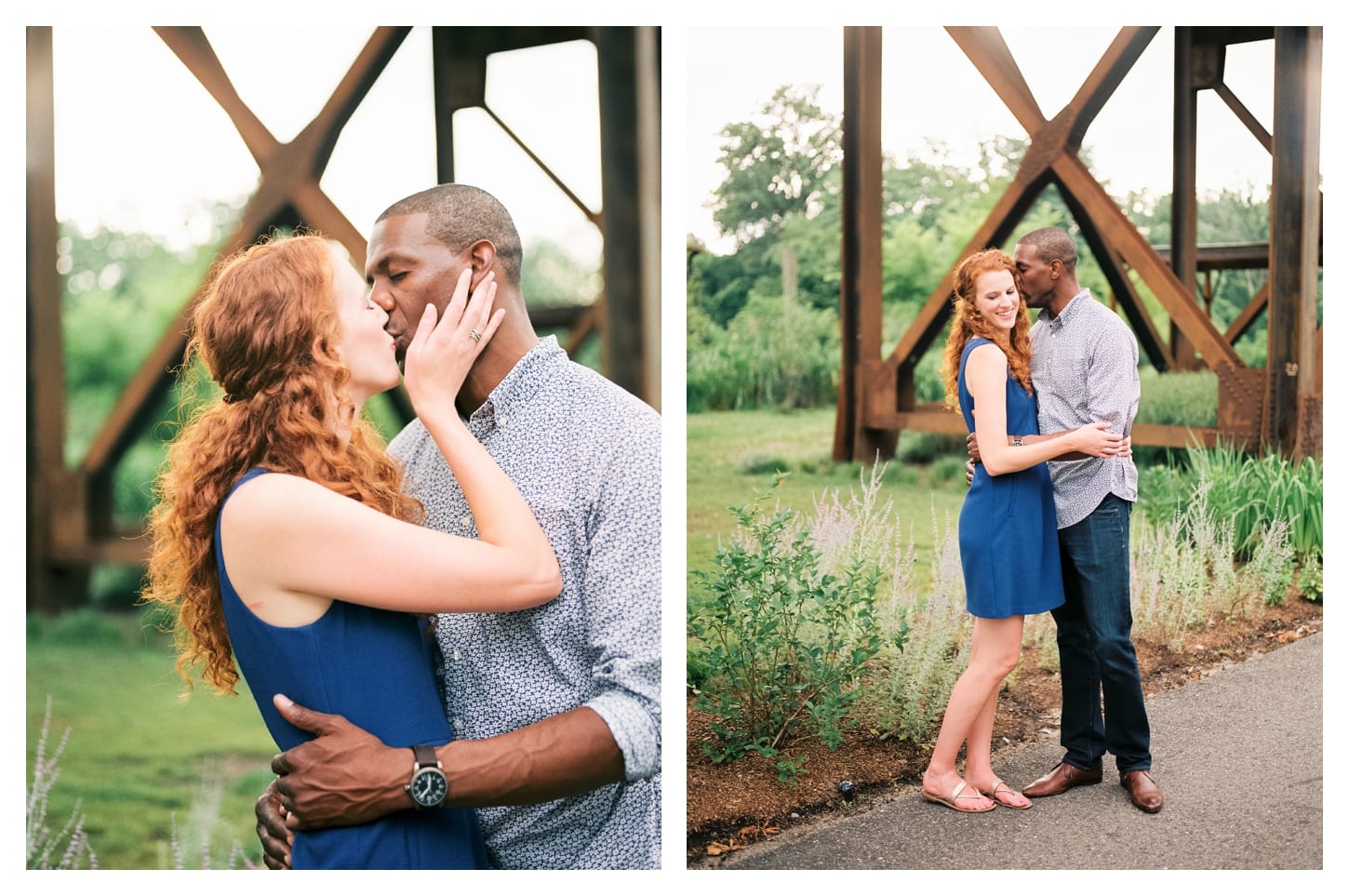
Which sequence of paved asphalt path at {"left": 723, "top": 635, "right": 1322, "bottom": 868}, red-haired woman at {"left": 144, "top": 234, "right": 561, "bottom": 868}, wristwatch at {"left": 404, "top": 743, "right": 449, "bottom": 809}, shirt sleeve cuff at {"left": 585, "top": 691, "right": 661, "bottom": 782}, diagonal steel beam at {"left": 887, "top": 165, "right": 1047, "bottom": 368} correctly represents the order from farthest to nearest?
diagonal steel beam at {"left": 887, "top": 165, "right": 1047, "bottom": 368}, paved asphalt path at {"left": 723, "top": 635, "right": 1322, "bottom": 868}, shirt sleeve cuff at {"left": 585, "top": 691, "right": 661, "bottom": 782}, wristwatch at {"left": 404, "top": 743, "right": 449, "bottom": 809}, red-haired woman at {"left": 144, "top": 234, "right": 561, "bottom": 868}

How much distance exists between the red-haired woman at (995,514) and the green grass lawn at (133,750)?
204 centimetres

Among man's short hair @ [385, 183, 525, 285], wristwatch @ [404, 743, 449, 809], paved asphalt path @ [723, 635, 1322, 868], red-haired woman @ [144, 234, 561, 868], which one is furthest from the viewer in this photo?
paved asphalt path @ [723, 635, 1322, 868]

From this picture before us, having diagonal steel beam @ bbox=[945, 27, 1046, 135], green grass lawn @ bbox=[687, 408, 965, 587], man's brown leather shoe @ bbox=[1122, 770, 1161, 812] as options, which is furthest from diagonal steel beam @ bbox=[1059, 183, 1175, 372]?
man's brown leather shoe @ bbox=[1122, 770, 1161, 812]

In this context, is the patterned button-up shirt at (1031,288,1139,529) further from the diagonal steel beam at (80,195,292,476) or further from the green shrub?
the diagonal steel beam at (80,195,292,476)

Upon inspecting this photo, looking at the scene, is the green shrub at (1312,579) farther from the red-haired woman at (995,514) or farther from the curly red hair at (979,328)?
the curly red hair at (979,328)

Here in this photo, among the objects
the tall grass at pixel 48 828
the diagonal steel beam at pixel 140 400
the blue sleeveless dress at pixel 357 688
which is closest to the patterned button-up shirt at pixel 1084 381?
the blue sleeveless dress at pixel 357 688

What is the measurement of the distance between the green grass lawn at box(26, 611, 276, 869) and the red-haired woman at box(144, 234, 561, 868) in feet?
2.16

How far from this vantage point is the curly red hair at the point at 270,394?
2602mm

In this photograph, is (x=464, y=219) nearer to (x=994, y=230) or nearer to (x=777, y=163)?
(x=777, y=163)

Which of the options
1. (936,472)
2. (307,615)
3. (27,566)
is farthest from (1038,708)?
(27,566)

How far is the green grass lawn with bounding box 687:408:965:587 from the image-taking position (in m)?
3.33

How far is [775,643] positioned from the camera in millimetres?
3320
